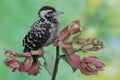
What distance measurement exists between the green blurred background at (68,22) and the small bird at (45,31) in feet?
0.23

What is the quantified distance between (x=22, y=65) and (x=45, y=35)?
0.49 ft

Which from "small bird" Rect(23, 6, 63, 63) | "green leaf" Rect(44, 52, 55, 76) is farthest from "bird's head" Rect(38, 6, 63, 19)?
"green leaf" Rect(44, 52, 55, 76)

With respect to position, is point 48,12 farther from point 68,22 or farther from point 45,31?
point 68,22

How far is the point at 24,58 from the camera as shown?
1538mm

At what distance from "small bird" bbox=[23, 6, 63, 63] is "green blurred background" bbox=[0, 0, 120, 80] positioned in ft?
0.23

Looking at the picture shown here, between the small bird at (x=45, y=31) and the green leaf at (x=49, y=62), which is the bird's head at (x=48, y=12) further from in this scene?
the green leaf at (x=49, y=62)

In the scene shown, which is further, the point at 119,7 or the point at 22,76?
the point at 119,7

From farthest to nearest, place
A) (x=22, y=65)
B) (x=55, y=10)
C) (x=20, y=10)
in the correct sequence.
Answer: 1. (x=20, y=10)
2. (x=55, y=10)
3. (x=22, y=65)

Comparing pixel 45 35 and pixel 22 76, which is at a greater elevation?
pixel 45 35

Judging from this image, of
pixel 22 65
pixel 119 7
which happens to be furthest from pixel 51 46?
pixel 119 7

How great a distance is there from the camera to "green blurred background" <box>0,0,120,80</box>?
1.71 m

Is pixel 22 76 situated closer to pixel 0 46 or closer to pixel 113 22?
pixel 0 46

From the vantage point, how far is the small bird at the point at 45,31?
1.58 meters

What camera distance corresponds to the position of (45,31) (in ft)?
5.17
